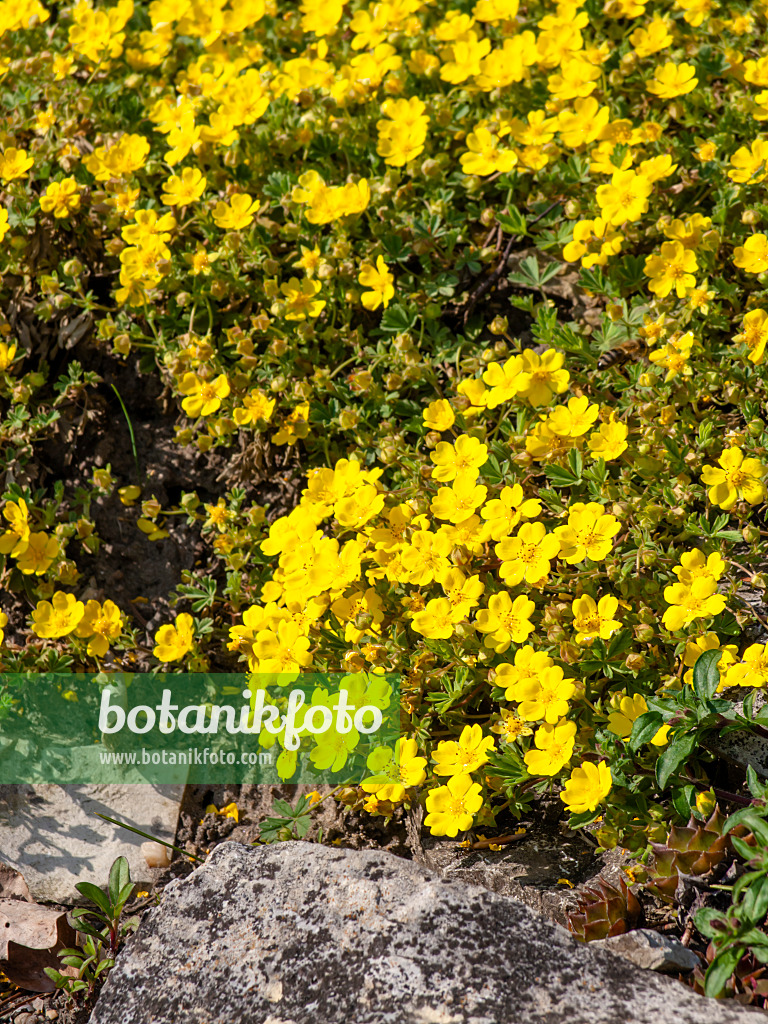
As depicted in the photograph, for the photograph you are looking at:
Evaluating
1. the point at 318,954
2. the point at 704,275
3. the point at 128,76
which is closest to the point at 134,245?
the point at 128,76

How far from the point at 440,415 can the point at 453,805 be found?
1364 mm

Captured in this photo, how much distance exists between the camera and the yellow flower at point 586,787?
2.57 meters

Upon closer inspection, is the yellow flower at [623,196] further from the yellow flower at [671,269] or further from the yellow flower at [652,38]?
the yellow flower at [652,38]

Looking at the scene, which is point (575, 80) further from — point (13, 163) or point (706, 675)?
point (706, 675)

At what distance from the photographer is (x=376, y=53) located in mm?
4039

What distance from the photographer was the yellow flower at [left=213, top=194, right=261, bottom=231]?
3752 mm

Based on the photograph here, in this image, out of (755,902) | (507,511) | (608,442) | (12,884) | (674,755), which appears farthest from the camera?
(12,884)

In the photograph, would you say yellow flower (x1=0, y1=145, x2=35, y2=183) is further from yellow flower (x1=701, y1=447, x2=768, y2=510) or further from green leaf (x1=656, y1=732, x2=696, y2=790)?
green leaf (x1=656, y1=732, x2=696, y2=790)

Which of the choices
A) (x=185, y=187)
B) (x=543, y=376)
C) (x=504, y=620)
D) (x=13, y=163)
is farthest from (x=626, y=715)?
(x=13, y=163)

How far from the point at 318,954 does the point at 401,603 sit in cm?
113

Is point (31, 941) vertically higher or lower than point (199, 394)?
lower

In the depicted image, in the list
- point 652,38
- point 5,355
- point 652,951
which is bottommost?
point 652,951

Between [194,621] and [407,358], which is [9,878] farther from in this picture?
[407,358]

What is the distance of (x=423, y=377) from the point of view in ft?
11.4
